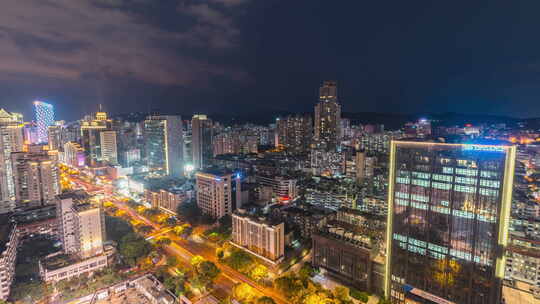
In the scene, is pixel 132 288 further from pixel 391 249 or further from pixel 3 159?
pixel 3 159

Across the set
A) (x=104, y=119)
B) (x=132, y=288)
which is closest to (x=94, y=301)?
(x=132, y=288)

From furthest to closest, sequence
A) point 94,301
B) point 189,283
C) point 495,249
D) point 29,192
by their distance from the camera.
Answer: point 29,192, point 189,283, point 94,301, point 495,249

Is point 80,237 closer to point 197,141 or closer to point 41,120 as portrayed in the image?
point 197,141

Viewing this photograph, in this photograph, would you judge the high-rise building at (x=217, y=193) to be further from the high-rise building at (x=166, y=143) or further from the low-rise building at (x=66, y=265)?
the high-rise building at (x=166, y=143)

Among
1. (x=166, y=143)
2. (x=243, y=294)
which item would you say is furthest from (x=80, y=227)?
(x=166, y=143)

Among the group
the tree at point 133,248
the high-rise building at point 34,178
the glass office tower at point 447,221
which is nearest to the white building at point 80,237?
the tree at point 133,248

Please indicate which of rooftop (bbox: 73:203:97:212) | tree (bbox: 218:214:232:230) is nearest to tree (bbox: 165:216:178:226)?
tree (bbox: 218:214:232:230)
